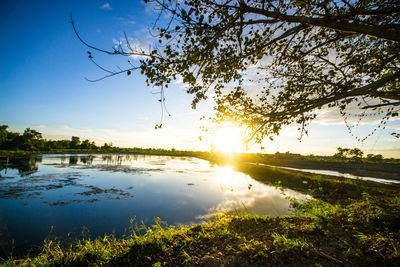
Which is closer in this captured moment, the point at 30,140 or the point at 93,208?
the point at 93,208

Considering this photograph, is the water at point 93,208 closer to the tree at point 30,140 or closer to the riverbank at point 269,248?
the riverbank at point 269,248

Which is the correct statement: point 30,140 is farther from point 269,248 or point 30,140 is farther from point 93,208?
point 269,248

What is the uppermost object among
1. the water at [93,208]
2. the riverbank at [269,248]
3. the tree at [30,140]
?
the tree at [30,140]

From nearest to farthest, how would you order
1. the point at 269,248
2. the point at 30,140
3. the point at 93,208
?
1. the point at 269,248
2. the point at 93,208
3. the point at 30,140

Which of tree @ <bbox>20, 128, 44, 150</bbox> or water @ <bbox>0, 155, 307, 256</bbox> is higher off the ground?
tree @ <bbox>20, 128, 44, 150</bbox>

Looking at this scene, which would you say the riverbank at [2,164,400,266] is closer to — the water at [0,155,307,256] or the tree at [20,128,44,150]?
the water at [0,155,307,256]

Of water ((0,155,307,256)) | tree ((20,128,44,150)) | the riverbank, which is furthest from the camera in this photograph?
tree ((20,128,44,150))

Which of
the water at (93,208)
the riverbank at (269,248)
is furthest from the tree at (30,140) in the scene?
the riverbank at (269,248)

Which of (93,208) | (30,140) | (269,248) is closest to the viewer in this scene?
(269,248)

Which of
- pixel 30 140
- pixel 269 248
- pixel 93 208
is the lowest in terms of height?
pixel 93 208

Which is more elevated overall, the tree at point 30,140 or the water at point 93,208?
the tree at point 30,140

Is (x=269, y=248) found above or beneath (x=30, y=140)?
beneath

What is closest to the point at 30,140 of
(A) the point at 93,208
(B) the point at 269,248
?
(A) the point at 93,208

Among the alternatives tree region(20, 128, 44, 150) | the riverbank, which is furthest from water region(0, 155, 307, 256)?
tree region(20, 128, 44, 150)
